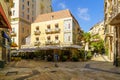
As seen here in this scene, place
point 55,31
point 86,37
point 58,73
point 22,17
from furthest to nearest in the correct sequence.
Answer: point 22,17, point 86,37, point 55,31, point 58,73

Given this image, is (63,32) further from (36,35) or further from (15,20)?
(15,20)

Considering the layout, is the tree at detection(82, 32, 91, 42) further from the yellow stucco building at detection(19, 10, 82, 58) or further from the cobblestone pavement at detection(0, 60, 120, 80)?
the cobblestone pavement at detection(0, 60, 120, 80)

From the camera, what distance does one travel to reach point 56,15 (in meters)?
45.9

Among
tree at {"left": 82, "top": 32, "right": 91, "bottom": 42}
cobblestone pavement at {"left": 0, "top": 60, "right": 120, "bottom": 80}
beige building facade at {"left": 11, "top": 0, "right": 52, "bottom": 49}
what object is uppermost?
beige building facade at {"left": 11, "top": 0, "right": 52, "bottom": 49}

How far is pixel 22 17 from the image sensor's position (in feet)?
177

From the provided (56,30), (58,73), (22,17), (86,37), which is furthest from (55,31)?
(58,73)

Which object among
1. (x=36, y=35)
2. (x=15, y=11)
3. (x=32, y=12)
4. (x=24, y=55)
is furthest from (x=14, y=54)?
(x=32, y=12)

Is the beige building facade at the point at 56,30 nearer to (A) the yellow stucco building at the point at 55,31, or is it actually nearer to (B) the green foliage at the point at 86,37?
(A) the yellow stucco building at the point at 55,31

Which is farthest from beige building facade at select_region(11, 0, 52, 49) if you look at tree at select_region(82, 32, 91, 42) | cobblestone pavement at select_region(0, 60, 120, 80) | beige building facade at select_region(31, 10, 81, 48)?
cobblestone pavement at select_region(0, 60, 120, 80)

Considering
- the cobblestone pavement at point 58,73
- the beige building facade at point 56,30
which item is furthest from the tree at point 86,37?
the cobblestone pavement at point 58,73

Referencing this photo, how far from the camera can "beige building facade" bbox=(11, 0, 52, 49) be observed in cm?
5169

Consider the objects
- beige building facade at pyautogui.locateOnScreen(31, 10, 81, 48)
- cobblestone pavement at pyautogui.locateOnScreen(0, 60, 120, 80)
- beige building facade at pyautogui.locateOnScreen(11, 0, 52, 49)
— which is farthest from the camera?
beige building facade at pyautogui.locateOnScreen(11, 0, 52, 49)

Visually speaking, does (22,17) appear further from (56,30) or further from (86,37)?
(86,37)

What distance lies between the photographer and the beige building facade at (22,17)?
170 ft
